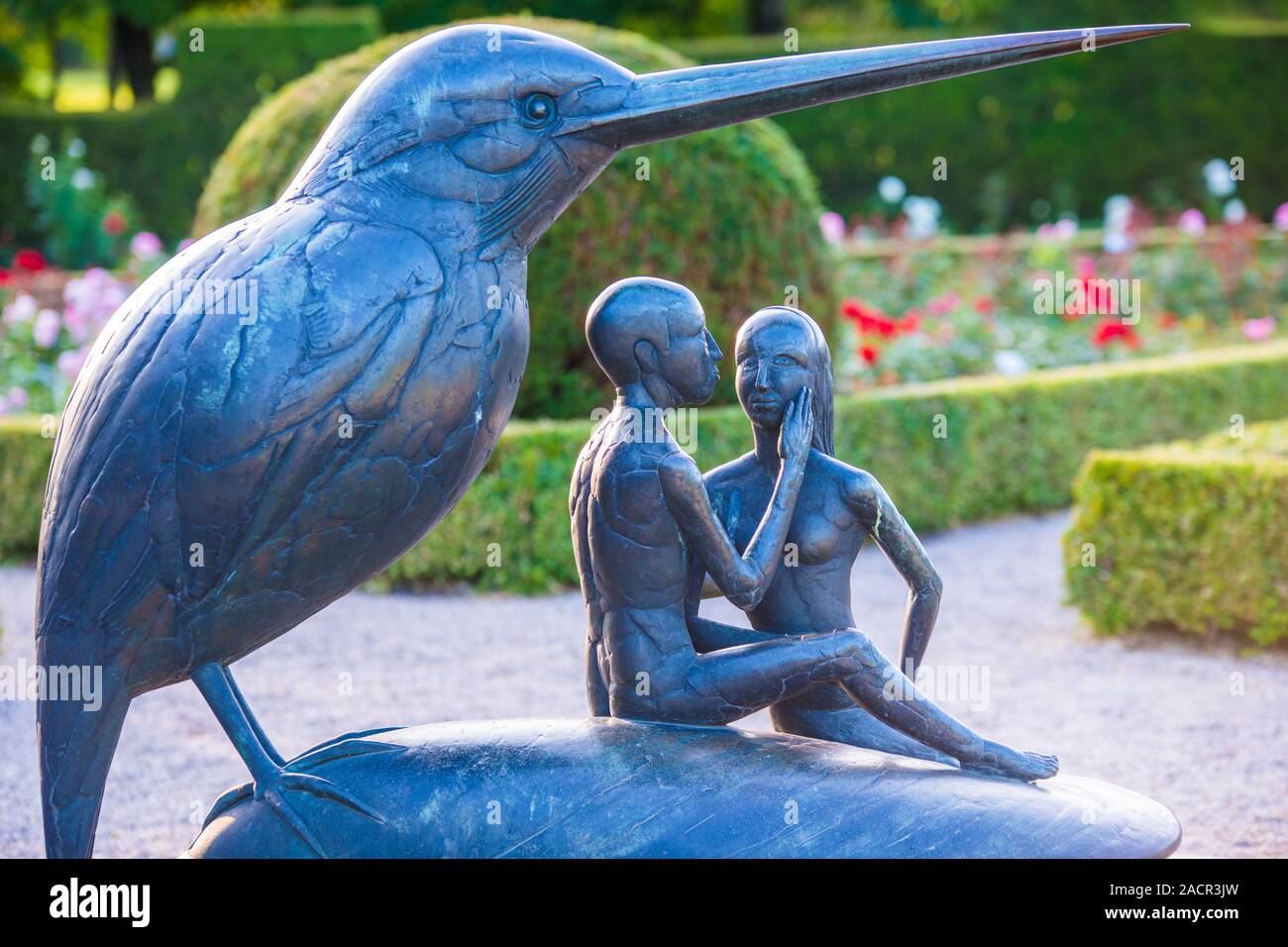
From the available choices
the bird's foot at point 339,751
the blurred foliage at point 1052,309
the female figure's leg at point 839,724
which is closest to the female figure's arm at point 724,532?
the female figure's leg at point 839,724

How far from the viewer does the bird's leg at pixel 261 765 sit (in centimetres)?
306

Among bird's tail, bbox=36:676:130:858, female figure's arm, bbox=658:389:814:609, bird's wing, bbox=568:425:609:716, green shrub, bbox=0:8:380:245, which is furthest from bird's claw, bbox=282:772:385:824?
green shrub, bbox=0:8:380:245

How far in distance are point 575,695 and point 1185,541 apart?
2789 mm

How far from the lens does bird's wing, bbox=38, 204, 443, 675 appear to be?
2.85 m

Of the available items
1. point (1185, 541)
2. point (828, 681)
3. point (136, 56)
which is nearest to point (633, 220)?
point (1185, 541)

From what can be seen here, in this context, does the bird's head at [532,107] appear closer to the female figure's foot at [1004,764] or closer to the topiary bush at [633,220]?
the female figure's foot at [1004,764]

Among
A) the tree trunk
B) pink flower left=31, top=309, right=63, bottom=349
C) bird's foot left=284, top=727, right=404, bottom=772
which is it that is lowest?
bird's foot left=284, top=727, right=404, bottom=772

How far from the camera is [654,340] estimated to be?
320 centimetres

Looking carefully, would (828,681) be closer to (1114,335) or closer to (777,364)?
(777,364)

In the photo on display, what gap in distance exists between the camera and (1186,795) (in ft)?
17.0

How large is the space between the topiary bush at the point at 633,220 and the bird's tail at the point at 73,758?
528 cm

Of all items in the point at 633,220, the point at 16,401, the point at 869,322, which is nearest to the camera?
the point at 633,220

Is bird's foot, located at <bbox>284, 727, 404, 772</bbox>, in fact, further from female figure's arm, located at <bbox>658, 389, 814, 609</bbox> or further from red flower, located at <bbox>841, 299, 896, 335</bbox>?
red flower, located at <bbox>841, 299, 896, 335</bbox>

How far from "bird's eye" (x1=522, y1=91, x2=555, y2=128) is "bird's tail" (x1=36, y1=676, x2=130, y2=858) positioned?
137cm
